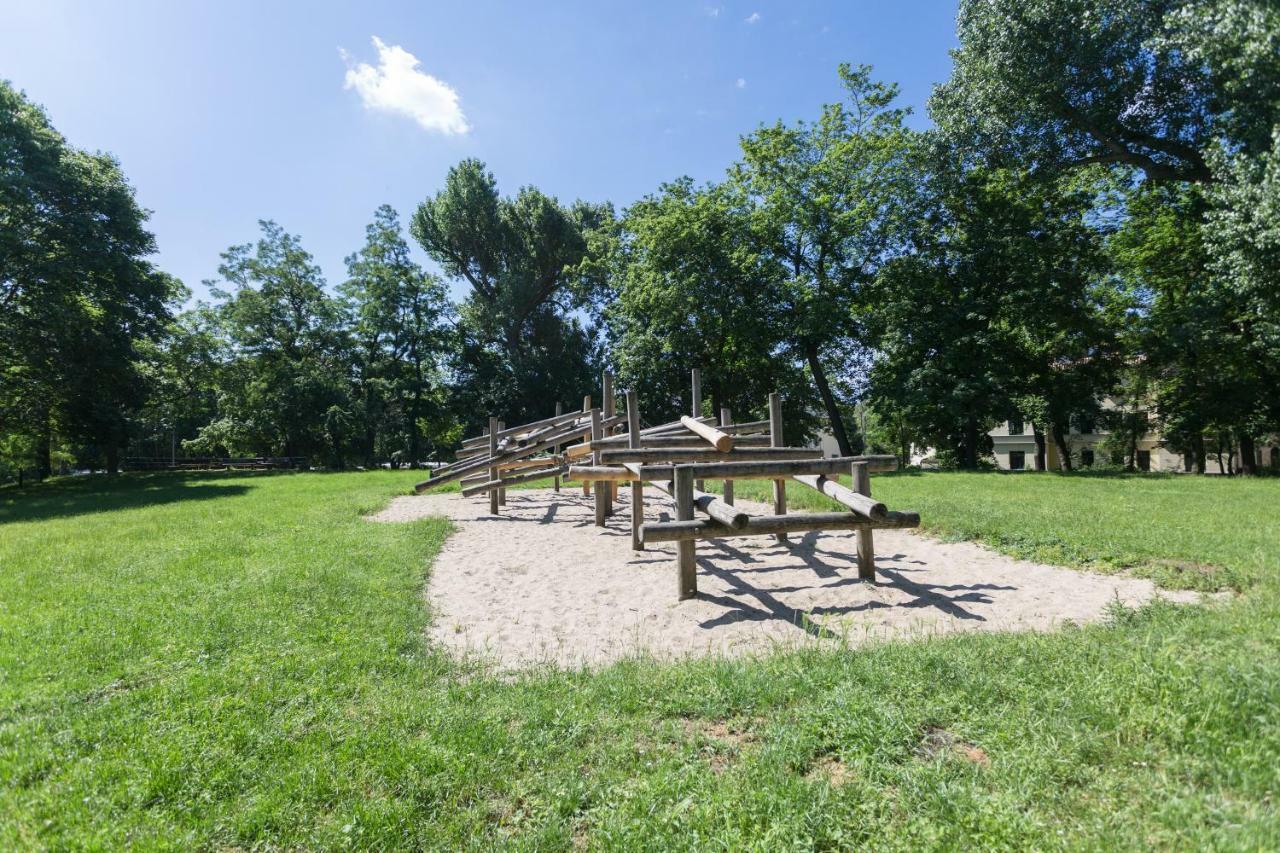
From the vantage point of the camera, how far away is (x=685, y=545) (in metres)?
6.57

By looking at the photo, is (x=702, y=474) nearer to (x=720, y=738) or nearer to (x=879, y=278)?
(x=720, y=738)

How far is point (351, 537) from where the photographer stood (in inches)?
387

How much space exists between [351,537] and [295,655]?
5.75 meters

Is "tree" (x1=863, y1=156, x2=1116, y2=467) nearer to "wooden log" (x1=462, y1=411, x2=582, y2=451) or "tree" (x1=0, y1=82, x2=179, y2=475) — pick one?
"wooden log" (x1=462, y1=411, x2=582, y2=451)

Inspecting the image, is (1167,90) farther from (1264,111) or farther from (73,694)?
(73,694)

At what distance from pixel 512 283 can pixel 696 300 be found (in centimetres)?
1673

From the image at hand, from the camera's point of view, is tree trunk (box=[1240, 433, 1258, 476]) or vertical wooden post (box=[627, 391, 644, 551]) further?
tree trunk (box=[1240, 433, 1258, 476])

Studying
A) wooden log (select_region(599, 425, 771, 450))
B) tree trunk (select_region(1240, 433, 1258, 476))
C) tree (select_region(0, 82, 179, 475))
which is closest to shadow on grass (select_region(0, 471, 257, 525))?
tree (select_region(0, 82, 179, 475))

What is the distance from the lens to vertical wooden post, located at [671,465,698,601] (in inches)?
259

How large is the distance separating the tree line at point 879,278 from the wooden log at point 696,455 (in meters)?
13.2

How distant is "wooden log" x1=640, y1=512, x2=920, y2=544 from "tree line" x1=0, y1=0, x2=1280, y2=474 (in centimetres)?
1380

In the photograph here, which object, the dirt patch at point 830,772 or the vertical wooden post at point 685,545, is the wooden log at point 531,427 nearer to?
the vertical wooden post at point 685,545

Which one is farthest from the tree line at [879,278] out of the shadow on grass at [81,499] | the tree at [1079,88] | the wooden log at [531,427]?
the wooden log at [531,427]

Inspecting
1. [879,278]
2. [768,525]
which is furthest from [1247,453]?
[768,525]
